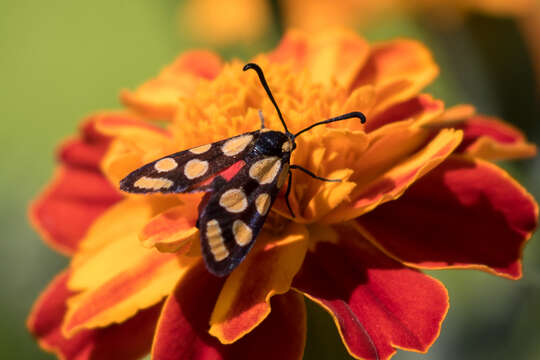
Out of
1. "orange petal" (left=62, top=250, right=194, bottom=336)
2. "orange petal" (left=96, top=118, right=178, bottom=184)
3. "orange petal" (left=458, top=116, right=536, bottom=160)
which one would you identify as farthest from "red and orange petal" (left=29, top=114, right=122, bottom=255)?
"orange petal" (left=458, top=116, right=536, bottom=160)

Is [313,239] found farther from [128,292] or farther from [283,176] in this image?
[128,292]

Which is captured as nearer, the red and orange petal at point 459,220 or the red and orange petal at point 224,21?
the red and orange petal at point 459,220

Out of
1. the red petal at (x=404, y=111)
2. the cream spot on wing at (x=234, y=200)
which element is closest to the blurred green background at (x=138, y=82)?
the cream spot on wing at (x=234, y=200)

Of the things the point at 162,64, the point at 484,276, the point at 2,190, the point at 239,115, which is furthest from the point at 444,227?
the point at 162,64

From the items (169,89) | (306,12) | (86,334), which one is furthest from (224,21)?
(86,334)

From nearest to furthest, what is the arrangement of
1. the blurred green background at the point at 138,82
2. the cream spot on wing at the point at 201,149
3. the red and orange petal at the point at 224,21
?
the cream spot on wing at the point at 201,149 < the blurred green background at the point at 138,82 < the red and orange petal at the point at 224,21

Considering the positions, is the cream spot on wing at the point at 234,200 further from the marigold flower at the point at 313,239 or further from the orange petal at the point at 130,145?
the orange petal at the point at 130,145
